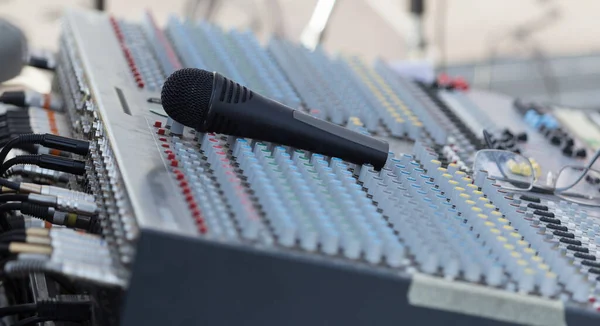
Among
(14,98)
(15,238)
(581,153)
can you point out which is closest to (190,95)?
(15,238)

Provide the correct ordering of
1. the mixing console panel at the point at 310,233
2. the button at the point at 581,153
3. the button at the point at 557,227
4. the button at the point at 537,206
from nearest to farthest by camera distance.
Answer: the mixing console panel at the point at 310,233, the button at the point at 557,227, the button at the point at 537,206, the button at the point at 581,153

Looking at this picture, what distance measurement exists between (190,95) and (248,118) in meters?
0.10

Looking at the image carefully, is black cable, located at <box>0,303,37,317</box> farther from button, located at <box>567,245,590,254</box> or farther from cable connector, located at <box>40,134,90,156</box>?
button, located at <box>567,245,590,254</box>

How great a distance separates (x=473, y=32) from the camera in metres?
5.46

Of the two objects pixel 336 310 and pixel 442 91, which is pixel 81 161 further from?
pixel 442 91

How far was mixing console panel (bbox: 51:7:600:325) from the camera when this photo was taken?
108 centimetres

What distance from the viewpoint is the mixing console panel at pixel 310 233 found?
1.08m

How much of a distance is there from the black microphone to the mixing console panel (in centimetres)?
2

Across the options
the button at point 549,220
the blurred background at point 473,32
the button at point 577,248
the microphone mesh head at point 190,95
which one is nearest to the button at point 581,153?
the button at point 549,220

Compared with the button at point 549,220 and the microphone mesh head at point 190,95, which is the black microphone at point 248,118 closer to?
the microphone mesh head at point 190,95

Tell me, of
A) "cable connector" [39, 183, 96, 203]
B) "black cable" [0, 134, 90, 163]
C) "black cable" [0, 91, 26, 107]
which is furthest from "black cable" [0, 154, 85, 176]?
"black cable" [0, 91, 26, 107]

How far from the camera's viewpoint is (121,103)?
1.62 metres

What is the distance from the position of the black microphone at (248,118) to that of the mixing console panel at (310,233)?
2 centimetres

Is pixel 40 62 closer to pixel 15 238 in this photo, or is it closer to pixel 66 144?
pixel 66 144
